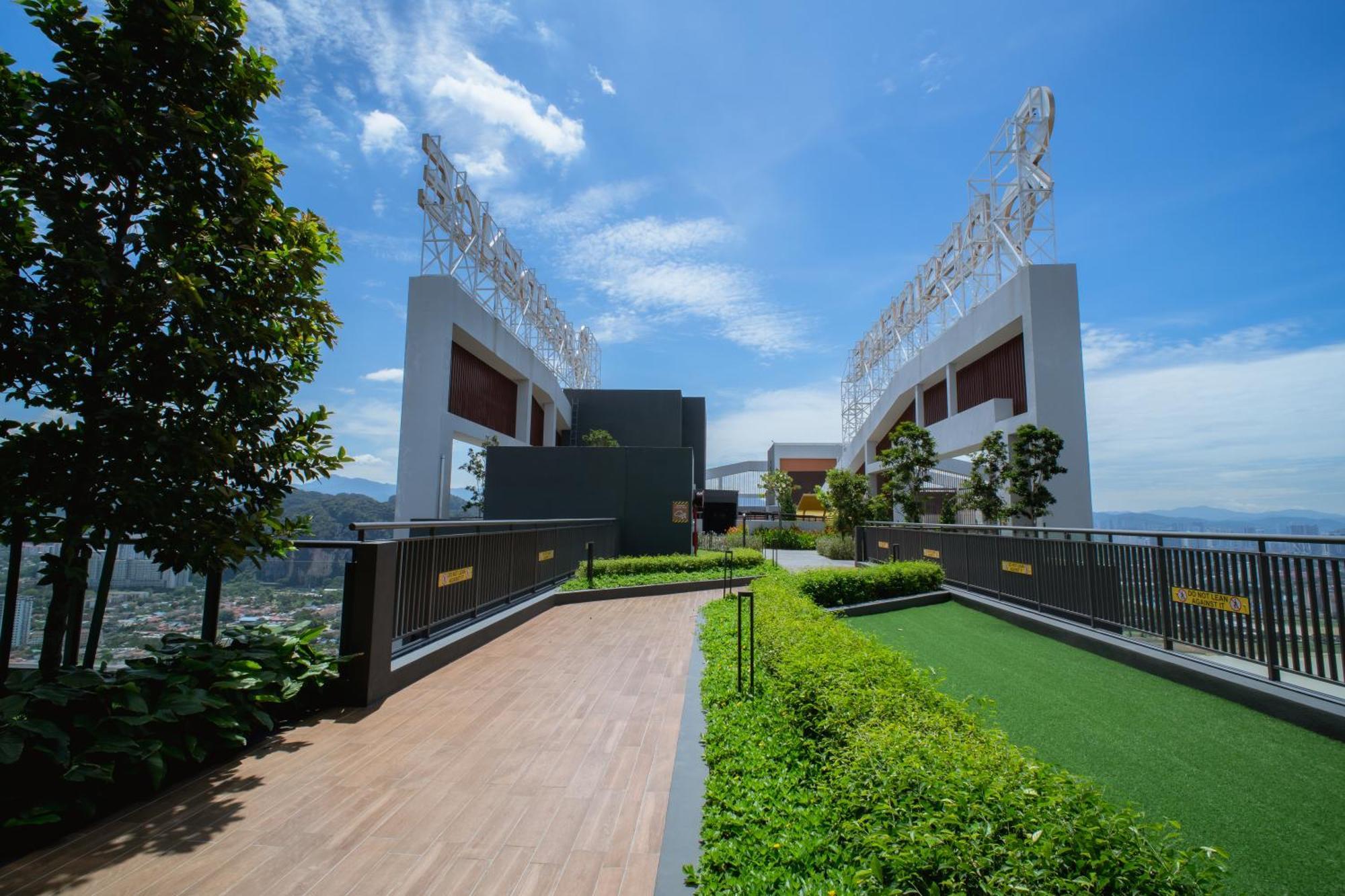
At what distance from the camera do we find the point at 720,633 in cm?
782

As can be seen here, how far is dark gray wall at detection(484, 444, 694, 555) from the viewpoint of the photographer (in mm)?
19375

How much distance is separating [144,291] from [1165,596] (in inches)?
353

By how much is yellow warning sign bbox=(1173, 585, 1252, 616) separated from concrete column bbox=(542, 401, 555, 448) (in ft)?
119

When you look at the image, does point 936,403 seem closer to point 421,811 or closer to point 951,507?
point 951,507

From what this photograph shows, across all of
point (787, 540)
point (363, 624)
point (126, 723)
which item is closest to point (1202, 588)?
point (363, 624)

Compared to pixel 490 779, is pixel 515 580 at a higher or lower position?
higher

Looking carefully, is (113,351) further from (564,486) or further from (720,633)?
(564,486)

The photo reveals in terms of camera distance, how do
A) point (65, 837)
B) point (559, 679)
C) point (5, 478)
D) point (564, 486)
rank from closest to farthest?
point (65, 837) → point (5, 478) → point (559, 679) → point (564, 486)

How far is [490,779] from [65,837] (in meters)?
2.08

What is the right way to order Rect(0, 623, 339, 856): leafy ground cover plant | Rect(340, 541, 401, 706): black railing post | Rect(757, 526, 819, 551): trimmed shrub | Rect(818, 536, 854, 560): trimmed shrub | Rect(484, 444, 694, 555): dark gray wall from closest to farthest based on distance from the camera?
Rect(0, 623, 339, 856): leafy ground cover plant < Rect(340, 541, 401, 706): black railing post < Rect(484, 444, 694, 555): dark gray wall < Rect(818, 536, 854, 560): trimmed shrub < Rect(757, 526, 819, 551): trimmed shrub

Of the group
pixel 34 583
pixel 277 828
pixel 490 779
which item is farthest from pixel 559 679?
pixel 34 583

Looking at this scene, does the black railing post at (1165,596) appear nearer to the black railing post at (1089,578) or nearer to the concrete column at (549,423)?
the black railing post at (1089,578)

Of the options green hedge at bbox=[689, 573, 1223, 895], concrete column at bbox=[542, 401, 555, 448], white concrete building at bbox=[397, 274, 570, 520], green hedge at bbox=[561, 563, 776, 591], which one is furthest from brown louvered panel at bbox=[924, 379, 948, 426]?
green hedge at bbox=[689, 573, 1223, 895]

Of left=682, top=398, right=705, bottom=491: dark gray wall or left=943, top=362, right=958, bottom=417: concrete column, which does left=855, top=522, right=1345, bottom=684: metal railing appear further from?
left=682, top=398, right=705, bottom=491: dark gray wall
